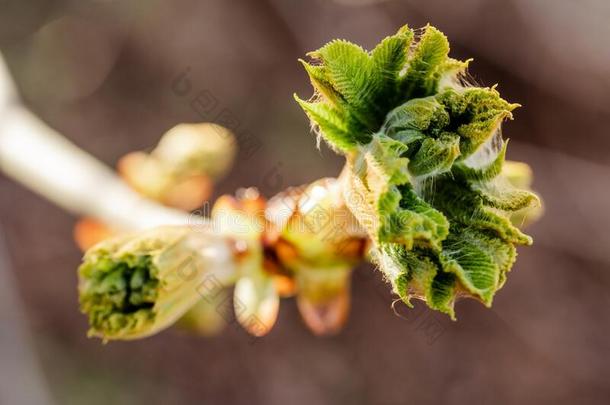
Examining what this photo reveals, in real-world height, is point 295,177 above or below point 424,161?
below

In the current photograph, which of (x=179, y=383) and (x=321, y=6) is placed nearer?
(x=179, y=383)

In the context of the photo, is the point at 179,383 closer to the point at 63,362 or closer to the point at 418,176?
the point at 63,362

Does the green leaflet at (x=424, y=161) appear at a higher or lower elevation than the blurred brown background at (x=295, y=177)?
higher

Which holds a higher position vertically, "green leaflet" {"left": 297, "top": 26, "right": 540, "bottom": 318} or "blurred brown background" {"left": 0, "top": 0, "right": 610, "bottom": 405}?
"green leaflet" {"left": 297, "top": 26, "right": 540, "bottom": 318}

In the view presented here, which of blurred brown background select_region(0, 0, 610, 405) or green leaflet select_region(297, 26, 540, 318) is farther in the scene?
blurred brown background select_region(0, 0, 610, 405)

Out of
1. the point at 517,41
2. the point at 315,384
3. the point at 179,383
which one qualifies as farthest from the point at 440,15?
the point at 179,383
